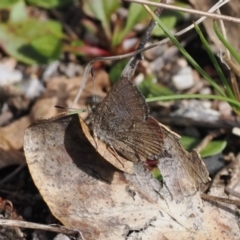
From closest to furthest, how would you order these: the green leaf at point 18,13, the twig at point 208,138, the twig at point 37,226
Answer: the twig at point 37,226
the twig at point 208,138
the green leaf at point 18,13

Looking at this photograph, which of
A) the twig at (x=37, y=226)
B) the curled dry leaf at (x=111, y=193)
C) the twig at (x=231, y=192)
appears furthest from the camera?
the twig at (x=231, y=192)

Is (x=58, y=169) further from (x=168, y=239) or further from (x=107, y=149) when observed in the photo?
(x=168, y=239)

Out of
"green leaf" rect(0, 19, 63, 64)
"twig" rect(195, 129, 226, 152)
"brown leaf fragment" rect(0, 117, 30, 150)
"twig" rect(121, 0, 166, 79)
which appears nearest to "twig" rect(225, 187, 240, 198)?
"twig" rect(195, 129, 226, 152)

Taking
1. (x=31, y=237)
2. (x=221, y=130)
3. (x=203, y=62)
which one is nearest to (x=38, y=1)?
(x=203, y=62)

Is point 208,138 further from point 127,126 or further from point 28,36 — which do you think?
point 28,36

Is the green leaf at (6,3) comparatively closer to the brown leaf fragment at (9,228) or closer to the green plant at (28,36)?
the green plant at (28,36)

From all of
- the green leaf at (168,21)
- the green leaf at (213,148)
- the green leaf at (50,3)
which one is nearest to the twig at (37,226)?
the green leaf at (213,148)
